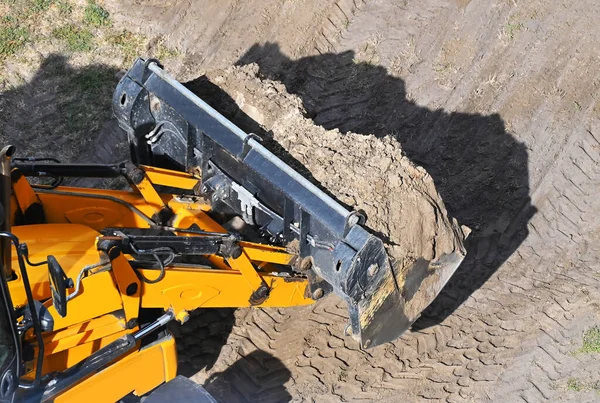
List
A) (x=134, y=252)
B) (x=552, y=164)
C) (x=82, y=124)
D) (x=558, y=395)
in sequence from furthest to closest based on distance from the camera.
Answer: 1. (x=82, y=124)
2. (x=552, y=164)
3. (x=558, y=395)
4. (x=134, y=252)

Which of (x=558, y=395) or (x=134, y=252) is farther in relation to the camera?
(x=558, y=395)

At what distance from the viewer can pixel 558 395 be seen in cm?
605

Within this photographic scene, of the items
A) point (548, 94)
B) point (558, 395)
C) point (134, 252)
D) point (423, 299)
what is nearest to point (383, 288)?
point (423, 299)

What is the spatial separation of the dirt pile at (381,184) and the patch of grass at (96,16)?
3.95m

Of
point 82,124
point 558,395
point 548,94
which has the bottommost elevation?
point 82,124

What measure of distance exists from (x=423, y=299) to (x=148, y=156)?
235cm

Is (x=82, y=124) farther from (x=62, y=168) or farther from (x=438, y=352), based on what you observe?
(x=438, y=352)

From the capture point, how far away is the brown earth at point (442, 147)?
6.12 m

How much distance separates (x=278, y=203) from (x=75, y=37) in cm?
449

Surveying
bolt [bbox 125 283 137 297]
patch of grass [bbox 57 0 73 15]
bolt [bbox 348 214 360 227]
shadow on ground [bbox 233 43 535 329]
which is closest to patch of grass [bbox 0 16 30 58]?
patch of grass [bbox 57 0 73 15]

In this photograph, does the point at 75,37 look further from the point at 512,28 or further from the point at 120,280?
the point at 120,280

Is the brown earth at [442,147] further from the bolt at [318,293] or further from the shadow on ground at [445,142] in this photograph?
the bolt at [318,293]

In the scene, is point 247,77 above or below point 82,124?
above

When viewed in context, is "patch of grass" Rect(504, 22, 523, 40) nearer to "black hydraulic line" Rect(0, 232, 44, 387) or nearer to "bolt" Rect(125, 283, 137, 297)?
"bolt" Rect(125, 283, 137, 297)
